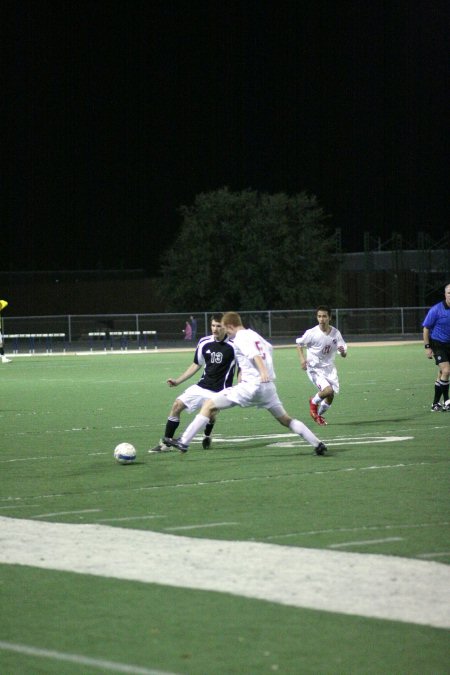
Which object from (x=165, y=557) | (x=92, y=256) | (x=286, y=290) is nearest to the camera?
(x=165, y=557)

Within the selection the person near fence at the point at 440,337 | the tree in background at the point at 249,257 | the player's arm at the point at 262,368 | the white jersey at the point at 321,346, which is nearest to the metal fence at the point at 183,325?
the tree in background at the point at 249,257

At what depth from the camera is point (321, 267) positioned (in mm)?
83062

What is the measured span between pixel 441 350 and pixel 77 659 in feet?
49.5

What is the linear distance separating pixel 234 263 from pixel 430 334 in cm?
6200

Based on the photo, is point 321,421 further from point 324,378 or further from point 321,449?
point 321,449

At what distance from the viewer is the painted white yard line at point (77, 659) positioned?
5754 millimetres

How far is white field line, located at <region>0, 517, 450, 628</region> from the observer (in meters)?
6.85

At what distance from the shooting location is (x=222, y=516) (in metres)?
10.1

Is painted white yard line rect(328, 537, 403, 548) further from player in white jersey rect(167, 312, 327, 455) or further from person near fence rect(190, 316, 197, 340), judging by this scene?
person near fence rect(190, 316, 197, 340)

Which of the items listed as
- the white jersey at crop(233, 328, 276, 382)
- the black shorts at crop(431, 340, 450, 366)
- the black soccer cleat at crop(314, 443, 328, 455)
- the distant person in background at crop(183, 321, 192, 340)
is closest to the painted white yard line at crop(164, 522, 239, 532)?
the white jersey at crop(233, 328, 276, 382)

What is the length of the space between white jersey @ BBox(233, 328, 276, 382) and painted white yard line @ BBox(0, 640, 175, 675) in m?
7.47

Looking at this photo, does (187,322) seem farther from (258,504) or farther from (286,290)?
(258,504)

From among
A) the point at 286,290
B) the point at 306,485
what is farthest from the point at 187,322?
the point at 306,485

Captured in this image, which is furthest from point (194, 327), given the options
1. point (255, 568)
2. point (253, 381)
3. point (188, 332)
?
point (255, 568)
